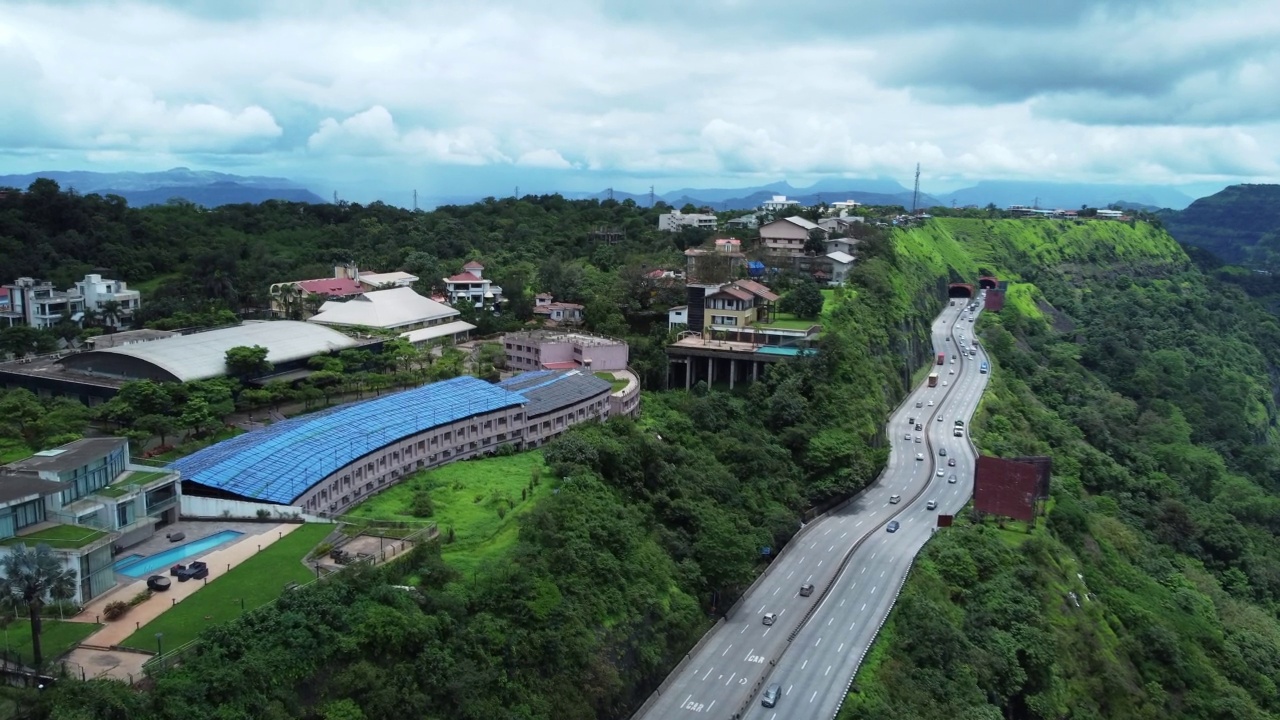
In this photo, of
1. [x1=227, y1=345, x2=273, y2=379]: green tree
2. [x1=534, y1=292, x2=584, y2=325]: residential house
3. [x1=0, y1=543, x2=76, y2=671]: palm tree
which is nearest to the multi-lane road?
[x1=0, y1=543, x2=76, y2=671]: palm tree

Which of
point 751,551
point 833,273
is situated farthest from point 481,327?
point 751,551

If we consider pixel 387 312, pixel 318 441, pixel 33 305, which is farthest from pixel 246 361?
pixel 33 305

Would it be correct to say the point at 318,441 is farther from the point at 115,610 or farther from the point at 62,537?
the point at 115,610

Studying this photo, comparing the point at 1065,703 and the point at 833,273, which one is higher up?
the point at 833,273

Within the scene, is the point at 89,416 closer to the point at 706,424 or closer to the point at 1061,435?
the point at 706,424

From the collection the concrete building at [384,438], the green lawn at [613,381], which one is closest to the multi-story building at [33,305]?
the concrete building at [384,438]

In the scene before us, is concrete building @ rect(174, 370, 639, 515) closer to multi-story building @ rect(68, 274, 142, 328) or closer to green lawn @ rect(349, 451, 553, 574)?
green lawn @ rect(349, 451, 553, 574)
